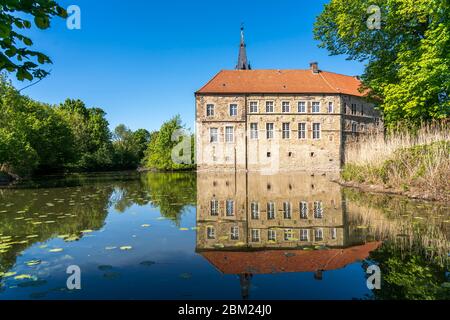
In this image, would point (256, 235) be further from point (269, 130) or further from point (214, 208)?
point (269, 130)

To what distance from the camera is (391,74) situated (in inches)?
664

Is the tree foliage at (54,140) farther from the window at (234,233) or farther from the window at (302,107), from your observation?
the window at (302,107)

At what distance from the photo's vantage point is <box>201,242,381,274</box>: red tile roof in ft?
14.0

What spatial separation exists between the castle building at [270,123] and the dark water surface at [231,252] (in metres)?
25.3

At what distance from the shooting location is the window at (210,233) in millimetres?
5981

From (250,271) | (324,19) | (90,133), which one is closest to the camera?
(250,271)

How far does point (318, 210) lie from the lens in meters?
8.55

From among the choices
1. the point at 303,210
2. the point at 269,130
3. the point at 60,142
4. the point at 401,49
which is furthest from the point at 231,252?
the point at 60,142
